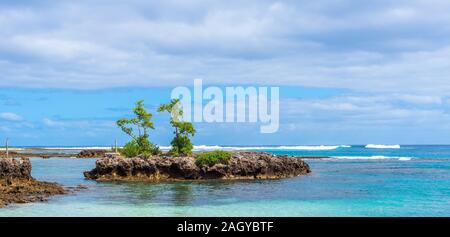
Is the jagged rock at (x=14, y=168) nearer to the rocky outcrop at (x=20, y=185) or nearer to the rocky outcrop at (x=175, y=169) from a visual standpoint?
the rocky outcrop at (x=20, y=185)

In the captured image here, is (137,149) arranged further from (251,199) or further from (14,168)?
(251,199)

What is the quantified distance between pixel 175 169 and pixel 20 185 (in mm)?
15176

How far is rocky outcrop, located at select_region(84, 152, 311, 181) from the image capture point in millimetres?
49938

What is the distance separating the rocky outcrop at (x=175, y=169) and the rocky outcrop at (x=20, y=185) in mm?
10528

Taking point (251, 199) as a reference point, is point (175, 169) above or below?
above

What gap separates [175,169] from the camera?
165 ft

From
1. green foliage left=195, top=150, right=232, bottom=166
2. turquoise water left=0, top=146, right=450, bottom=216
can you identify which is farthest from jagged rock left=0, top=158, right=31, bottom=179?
green foliage left=195, top=150, right=232, bottom=166

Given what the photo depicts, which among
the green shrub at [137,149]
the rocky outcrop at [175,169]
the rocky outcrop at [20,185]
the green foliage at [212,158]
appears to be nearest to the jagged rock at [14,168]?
the rocky outcrop at [20,185]

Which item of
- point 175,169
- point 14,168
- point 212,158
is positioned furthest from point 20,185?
point 212,158

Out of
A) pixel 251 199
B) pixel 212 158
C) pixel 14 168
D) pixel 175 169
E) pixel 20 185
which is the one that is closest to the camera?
pixel 251 199

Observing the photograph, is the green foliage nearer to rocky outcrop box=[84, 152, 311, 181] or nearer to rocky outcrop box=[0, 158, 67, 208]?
rocky outcrop box=[84, 152, 311, 181]

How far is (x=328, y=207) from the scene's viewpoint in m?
32.0

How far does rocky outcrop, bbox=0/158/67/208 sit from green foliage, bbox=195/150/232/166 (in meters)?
14.4
